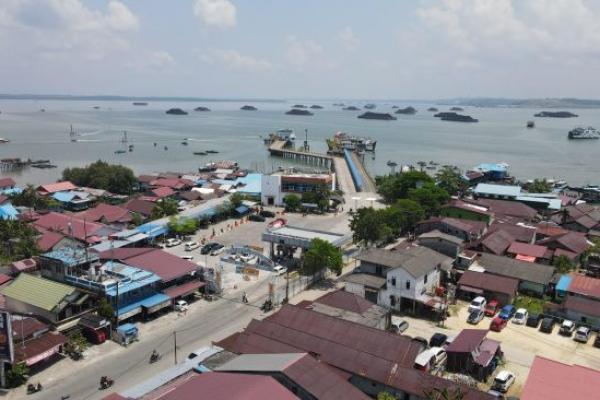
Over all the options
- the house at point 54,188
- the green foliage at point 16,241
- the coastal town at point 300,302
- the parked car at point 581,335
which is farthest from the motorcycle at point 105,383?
the house at point 54,188

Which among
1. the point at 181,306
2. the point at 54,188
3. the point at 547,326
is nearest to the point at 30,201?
the point at 54,188

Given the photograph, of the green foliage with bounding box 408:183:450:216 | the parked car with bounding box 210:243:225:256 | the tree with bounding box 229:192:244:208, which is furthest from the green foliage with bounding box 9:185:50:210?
the green foliage with bounding box 408:183:450:216

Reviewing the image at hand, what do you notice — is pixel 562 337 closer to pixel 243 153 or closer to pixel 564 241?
pixel 564 241

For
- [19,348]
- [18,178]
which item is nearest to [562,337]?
[19,348]

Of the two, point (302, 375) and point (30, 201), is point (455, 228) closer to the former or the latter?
point (302, 375)

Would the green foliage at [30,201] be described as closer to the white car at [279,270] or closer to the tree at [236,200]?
the tree at [236,200]

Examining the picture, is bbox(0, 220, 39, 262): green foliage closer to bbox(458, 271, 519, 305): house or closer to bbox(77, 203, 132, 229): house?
bbox(77, 203, 132, 229): house
